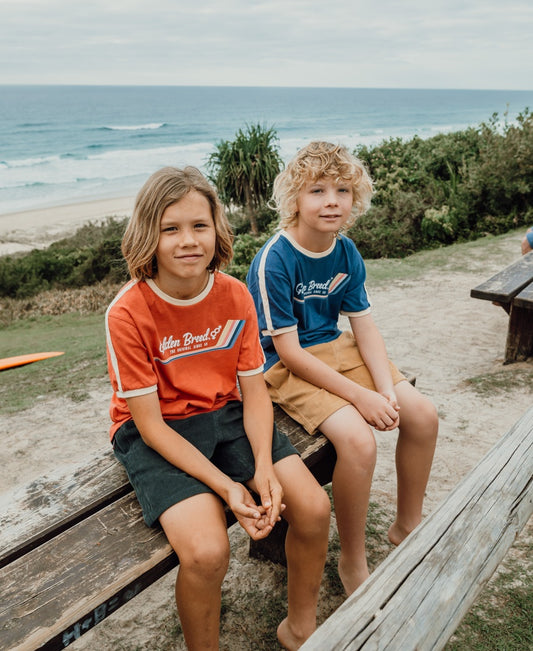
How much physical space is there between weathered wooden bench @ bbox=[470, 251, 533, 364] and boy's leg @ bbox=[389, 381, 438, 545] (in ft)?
6.23

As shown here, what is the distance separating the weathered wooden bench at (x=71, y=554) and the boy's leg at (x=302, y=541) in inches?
A: 6.9

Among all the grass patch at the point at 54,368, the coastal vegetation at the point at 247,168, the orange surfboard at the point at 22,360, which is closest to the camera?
the grass patch at the point at 54,368

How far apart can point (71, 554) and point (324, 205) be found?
1546 mm

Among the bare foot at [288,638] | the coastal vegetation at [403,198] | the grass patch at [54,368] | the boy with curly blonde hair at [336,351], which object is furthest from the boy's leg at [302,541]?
the coastal vegetation at [403,198]

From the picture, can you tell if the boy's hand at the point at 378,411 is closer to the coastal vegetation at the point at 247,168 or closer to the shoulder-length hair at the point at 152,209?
the shoulder-length hair at the point at 152,209

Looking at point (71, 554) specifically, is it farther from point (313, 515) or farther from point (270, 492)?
point (313, 515)

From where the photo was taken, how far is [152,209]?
1811 millimetres

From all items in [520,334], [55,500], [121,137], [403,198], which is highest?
[121,137]

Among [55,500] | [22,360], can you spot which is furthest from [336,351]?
[22,360]

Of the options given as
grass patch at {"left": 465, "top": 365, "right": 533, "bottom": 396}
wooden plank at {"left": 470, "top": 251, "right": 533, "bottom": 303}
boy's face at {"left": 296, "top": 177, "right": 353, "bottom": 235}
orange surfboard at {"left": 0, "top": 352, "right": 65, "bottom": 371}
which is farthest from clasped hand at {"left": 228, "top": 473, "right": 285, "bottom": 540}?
orange surfboard at {"left": 0, "top": 352, "right": 65, "bottom": 371}

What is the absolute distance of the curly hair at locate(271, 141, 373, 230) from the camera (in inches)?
91.9

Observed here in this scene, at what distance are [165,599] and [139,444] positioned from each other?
723mm

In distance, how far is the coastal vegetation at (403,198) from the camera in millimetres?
9461

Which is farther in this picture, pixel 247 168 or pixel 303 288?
pixel 247 168
